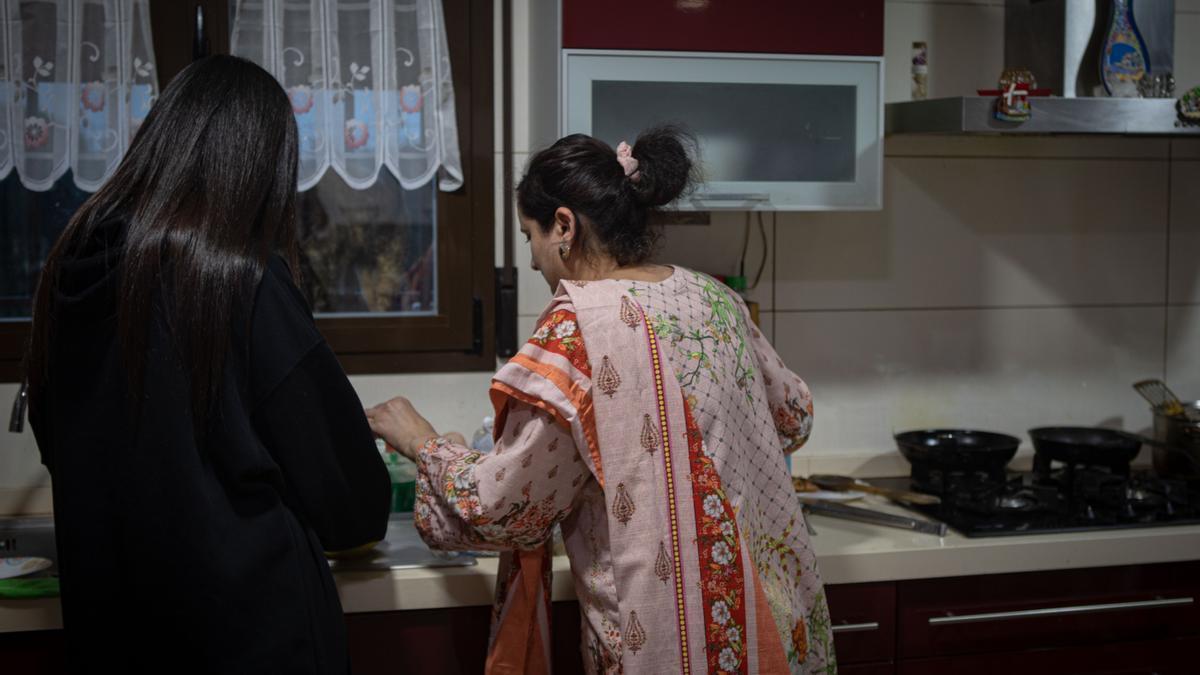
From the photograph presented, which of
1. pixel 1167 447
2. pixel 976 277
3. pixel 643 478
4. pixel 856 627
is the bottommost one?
pixel 856 627

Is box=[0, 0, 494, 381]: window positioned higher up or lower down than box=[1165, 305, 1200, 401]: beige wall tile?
higher up

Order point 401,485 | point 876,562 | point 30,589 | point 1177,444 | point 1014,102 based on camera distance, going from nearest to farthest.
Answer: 1. point 30,589
2. point 876,562
3. point 1014,102
4. point 401,485
5. point 1177,444

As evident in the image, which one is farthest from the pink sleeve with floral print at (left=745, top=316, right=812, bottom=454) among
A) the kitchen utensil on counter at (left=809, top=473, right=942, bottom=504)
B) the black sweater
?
the black sweater

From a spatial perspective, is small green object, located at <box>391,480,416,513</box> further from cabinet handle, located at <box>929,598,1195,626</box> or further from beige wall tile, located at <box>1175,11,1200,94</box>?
beige wall tile, located at <box>1175,11,1200,94</box>

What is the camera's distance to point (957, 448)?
2396 mm

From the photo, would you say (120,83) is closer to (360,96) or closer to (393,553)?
(360,96)

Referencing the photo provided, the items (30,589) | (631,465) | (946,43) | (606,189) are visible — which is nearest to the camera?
(631,465)

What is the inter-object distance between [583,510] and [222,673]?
1.68 ft

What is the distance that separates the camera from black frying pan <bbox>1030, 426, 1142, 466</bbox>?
240 cm

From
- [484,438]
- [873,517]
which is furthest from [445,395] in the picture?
[873,517]

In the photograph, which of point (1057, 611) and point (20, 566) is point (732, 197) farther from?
point (20, 566)

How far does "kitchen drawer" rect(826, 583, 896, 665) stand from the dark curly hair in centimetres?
77

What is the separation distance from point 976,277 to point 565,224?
4.46ft

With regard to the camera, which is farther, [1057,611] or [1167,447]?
[1167,447]
